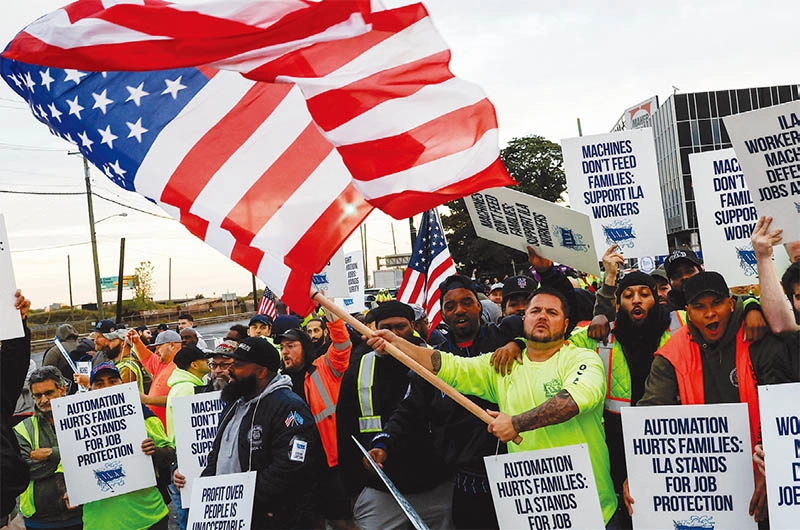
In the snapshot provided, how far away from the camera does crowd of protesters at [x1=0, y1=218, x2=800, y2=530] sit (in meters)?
4.79

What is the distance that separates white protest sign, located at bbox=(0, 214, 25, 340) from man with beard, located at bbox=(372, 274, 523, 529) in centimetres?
237

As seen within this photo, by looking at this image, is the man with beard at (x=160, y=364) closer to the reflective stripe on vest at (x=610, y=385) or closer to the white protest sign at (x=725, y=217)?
the reflective stripe on vest at (x=610, y=385)

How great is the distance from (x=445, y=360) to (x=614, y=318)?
5.06 feet

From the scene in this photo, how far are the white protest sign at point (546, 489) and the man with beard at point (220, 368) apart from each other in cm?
208

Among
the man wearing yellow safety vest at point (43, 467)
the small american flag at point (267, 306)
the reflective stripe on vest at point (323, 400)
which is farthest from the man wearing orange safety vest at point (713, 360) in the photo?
the small american flag at point (267, 306)

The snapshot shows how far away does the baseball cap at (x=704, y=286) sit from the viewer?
4.85 meters

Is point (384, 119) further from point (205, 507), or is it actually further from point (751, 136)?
point (205, 507)

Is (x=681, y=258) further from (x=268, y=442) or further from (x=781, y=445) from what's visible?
(x=268, y=442)

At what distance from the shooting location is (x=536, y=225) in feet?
19.4

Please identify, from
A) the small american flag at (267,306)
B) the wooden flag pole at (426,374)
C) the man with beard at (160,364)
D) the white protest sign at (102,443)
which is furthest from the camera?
the small american flag at (267,306)

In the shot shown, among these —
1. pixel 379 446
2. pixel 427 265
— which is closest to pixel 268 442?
pixel 379 446

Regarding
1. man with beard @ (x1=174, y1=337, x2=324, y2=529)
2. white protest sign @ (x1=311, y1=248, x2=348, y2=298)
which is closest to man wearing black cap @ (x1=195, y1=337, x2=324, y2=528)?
man with beard @ (x1=174, y1=337, x2=324, y2=529)

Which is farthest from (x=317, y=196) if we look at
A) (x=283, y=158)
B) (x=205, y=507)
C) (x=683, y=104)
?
(x=683, y=104)

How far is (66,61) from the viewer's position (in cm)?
494
